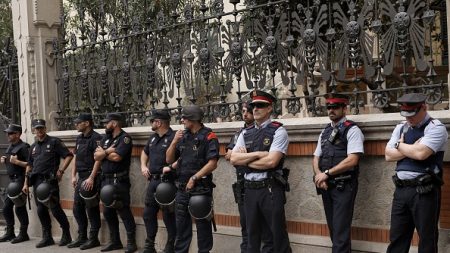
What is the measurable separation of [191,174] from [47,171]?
3325mm

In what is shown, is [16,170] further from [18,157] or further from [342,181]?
[342,181]

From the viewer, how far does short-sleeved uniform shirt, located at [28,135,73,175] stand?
10.0 meters

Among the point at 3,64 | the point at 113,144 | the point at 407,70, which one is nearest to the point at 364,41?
the point at 407,70

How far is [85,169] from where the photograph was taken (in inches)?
376

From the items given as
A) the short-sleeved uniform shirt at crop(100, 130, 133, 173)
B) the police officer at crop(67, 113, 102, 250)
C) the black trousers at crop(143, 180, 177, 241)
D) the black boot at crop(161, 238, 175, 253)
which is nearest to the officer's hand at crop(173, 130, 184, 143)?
the black trousers at crop(143, 180, 177, 241)

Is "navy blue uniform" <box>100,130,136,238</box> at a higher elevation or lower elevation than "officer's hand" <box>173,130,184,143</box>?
lower

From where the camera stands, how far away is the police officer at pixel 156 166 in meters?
8.29

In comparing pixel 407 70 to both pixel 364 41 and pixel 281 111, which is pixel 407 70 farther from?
pixel 281 111

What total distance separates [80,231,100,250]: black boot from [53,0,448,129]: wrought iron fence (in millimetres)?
1726

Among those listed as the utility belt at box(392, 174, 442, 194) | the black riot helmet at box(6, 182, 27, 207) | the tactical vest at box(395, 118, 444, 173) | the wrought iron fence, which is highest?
the wrought iron fence

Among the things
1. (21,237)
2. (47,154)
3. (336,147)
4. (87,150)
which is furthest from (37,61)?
(336,147)

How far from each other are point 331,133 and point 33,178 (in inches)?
215

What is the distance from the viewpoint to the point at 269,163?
6.54 meters

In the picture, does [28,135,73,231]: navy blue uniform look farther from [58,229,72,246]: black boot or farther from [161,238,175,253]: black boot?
[161,238,175,253]: black boot
